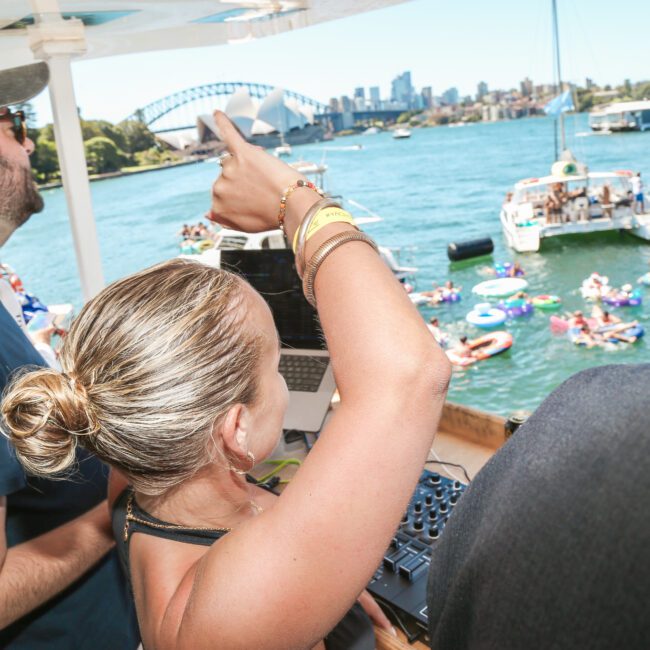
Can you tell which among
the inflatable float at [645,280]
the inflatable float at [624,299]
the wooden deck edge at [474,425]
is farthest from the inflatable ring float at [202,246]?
the wooden deck edge at [474,425]

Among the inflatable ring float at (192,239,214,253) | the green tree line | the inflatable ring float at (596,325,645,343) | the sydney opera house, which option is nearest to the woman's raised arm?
the sydney opera house

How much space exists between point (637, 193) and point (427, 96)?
147 ft

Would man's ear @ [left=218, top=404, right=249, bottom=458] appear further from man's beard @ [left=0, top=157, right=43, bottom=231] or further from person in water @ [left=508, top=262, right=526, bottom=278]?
person in water @ [left=508, top=262, right=526, bottom=278]

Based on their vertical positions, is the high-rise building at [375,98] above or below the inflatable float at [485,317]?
above

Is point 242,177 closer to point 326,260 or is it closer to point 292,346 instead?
point 326,260

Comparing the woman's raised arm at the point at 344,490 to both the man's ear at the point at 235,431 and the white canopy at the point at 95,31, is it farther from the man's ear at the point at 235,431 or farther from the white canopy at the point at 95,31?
the white canopy at the point at 95,31

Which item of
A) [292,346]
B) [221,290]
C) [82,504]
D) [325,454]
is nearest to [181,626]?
[325,454]

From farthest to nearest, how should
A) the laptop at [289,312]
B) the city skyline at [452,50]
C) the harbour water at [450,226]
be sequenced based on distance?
the city skyline at [452,50] < the harbour water at [450,226] < the laptop at [289,312]

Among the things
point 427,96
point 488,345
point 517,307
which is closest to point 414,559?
point 488,345

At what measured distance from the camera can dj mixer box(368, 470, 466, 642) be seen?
0.91 m

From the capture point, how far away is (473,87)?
2459 inches

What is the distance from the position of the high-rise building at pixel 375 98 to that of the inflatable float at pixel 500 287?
43049 millimetres

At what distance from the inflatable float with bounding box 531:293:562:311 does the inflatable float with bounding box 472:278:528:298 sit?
110 centimetres

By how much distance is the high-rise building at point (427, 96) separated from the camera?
6222 cm
